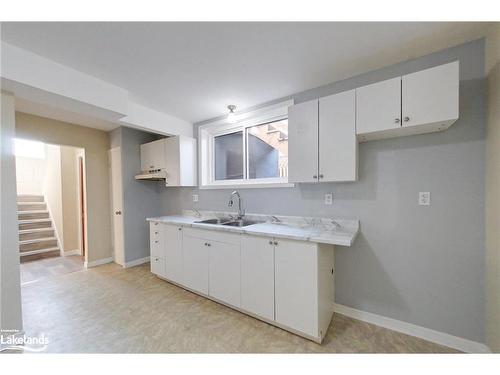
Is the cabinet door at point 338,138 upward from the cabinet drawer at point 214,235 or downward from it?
upward

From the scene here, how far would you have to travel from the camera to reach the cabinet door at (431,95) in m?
1.33

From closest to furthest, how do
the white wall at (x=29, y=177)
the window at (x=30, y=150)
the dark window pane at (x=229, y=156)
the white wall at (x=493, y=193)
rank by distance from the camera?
the white wall at (x=493, y=193) → the dark window pane at (x=229, y=156) → the white wall at (x=29, y=177) → the window at (x=30, y=150)

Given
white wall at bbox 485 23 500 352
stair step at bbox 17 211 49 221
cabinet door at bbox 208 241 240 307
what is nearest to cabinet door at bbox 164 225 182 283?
cabinet door at bbox 208 241 240 307

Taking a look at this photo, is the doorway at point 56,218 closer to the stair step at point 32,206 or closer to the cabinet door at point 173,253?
the stair step at point 32,206

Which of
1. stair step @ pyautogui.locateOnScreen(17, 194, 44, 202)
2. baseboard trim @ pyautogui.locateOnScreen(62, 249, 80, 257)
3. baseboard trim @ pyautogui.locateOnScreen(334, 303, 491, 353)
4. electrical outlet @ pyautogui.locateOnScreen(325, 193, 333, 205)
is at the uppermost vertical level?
electrical outlet @ pyautogui.locateOnScreen(325, 193, 333, 205)

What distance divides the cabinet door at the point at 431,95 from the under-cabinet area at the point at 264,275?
1237mm

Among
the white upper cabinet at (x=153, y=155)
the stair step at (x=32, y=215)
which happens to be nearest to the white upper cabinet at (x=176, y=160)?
the white upper cabinet at (x=153, y=155)

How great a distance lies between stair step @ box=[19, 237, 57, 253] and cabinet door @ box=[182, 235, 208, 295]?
12.7ft

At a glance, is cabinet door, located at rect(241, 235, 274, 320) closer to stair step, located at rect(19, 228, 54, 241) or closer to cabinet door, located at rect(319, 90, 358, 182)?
cabinet door, located at rect(319, 90, 358, 182)

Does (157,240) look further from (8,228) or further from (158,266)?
(8,228)

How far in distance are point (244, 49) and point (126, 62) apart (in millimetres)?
1015

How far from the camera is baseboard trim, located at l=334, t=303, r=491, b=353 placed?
1.48 m

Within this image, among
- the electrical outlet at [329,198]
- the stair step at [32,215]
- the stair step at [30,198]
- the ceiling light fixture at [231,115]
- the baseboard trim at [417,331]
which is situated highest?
the ceiling light fixture at [231,115]
